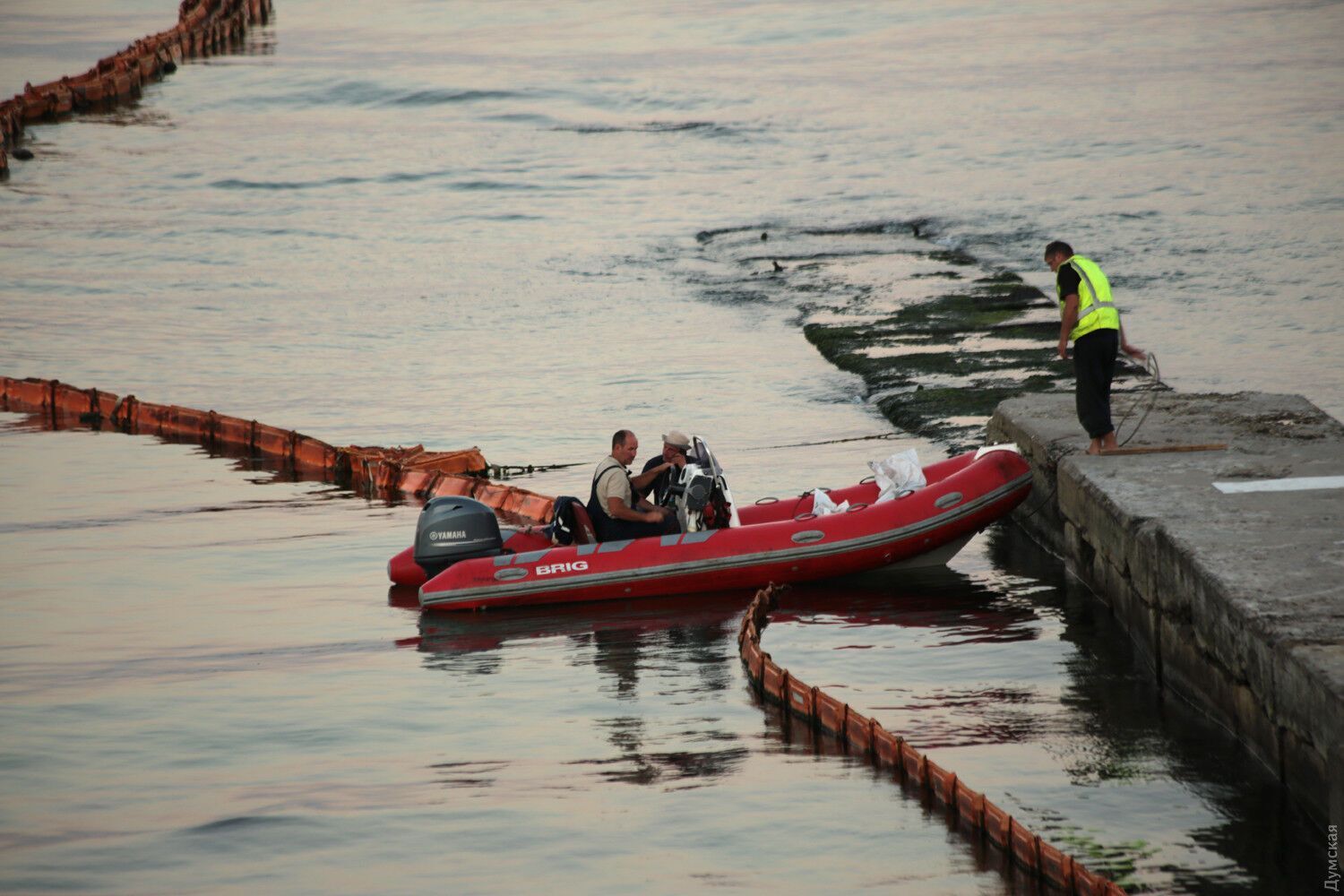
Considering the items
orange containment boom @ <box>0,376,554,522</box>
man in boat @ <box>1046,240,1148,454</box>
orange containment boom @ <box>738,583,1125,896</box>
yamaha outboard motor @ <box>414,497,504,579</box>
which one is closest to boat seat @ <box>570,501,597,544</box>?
yamaha outboard motor @ <box>414,497,504,579</box>

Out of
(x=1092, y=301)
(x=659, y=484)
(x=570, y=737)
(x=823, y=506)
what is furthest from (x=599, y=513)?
(x=1092, y=301)

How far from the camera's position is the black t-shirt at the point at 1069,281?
12.0 metres

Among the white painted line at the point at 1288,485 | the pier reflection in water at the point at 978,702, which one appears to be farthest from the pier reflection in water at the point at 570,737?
the white painted line at the point at 1288,485

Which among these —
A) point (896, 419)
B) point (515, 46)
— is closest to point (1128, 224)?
point (896, 419)

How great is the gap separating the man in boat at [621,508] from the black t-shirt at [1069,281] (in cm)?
318

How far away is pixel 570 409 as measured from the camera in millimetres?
21219

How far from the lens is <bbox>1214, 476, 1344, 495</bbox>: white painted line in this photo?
10758mm

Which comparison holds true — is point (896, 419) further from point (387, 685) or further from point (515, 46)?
point (515, 46)

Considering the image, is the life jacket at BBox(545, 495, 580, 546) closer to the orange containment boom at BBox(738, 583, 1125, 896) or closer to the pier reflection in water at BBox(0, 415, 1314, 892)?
the pier reflection in water at BBox(0, 415, 1314, 892)

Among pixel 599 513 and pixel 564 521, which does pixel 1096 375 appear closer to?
pixel 599 513

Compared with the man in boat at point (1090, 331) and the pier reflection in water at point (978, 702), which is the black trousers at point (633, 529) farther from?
the man in boat at point (1090, 331)

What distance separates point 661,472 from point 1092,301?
11.1ft

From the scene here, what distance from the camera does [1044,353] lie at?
68.7 feet

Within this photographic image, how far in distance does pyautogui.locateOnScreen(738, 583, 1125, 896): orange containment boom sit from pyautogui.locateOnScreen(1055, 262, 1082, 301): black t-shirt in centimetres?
308
